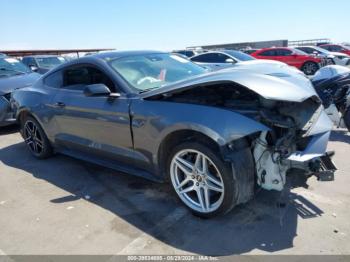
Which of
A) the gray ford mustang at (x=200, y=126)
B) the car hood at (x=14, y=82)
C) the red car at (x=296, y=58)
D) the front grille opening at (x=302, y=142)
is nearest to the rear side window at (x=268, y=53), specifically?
the red car at (x=296, y=58)

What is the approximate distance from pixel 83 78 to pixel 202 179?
7.04 ft

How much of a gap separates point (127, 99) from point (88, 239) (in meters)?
1.44

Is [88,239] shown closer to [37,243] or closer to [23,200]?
[37,243]

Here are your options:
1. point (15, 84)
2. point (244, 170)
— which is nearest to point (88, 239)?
point (244, 170)

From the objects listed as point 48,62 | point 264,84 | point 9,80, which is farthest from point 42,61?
point 264,84

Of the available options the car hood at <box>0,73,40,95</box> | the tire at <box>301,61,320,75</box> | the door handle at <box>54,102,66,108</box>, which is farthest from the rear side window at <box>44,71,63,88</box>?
the tire at <box>301,61,320,75</box>

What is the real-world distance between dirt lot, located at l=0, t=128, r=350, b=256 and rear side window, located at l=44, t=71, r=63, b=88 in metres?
1.36

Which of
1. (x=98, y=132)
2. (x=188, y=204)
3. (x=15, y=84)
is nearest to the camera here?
(x=188, y=204)

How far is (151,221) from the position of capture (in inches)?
122

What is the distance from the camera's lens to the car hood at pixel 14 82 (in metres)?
6.76

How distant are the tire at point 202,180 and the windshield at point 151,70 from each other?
3.08ft

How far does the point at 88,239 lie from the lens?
2.89m

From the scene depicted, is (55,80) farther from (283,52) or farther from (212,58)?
(283,52)

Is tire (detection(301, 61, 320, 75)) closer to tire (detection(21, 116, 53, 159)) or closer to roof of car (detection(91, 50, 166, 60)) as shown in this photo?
roof of car (detection(91, 50, 166, 60))
